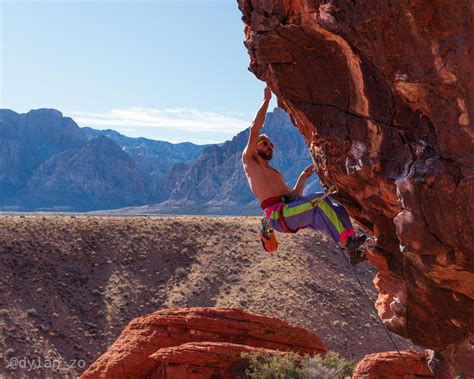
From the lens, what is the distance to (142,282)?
42.4 m

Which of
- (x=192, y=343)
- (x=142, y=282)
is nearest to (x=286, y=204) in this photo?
(x=192, y=343)

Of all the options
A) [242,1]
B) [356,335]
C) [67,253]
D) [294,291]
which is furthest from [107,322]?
[242,1]

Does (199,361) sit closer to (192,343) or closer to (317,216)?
(192,343)

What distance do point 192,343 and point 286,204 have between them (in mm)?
8984

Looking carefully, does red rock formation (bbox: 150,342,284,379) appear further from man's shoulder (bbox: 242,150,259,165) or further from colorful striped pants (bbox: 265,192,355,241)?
man's shoulder (bbox: 242,150,259,165)

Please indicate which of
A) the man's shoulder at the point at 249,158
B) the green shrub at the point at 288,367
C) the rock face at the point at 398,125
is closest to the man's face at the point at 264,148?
the man's shoulder at the point at 249,158

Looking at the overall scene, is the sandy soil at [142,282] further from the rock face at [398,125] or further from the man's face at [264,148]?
the rock face at [398,125]

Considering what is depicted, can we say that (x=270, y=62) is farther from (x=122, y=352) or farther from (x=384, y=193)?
(x=122, y=352)

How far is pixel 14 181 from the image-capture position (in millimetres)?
190125

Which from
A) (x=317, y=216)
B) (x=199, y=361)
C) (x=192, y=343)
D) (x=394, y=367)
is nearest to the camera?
(x=317, y=216)

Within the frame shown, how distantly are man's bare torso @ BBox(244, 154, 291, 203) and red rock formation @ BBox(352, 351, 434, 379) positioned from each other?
26.0ft

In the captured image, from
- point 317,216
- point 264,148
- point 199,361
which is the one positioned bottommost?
point 199,361

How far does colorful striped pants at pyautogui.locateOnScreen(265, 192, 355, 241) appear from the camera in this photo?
9.82m

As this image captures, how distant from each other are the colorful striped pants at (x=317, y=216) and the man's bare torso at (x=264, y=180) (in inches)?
14.7
